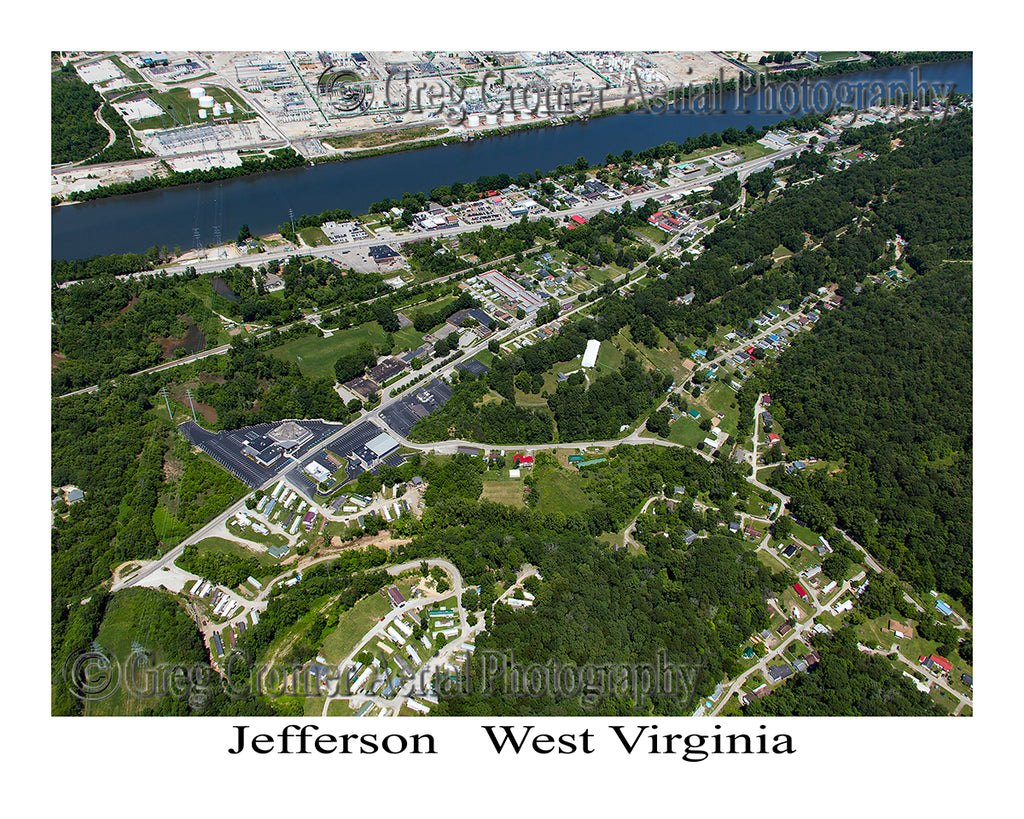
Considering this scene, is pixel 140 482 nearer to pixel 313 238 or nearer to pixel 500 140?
pixel 313 238

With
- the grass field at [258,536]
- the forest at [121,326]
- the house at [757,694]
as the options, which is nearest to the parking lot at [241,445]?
the grass field at [258,536]

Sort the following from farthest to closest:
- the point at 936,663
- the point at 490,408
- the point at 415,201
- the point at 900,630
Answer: the point at 415,201
the point at 490,408
the point at 900,630
the point at 936,663

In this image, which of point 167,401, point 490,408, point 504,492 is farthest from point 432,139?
point 504,492

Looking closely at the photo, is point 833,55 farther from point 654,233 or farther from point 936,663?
point 936,663

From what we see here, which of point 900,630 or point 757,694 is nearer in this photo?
point 757,694

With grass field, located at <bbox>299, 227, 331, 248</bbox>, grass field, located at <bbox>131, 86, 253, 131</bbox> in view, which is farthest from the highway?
grass field, located at <bbox>131, 86, 253, 131</bbox>

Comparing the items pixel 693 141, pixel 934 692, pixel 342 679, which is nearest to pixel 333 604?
pixel 342 679

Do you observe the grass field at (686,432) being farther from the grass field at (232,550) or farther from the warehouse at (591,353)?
the grass field at (232,550)

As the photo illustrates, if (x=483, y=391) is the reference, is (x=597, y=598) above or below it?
below
